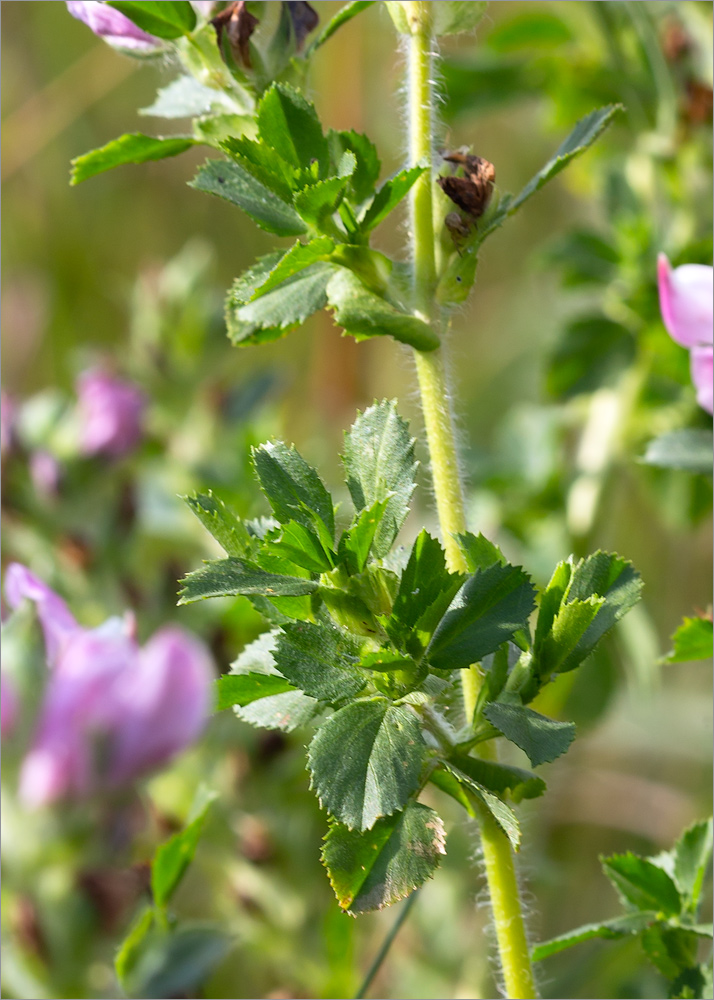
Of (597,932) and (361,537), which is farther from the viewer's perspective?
(597,932)

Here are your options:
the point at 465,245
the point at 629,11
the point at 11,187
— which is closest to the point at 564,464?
the point at 629,11

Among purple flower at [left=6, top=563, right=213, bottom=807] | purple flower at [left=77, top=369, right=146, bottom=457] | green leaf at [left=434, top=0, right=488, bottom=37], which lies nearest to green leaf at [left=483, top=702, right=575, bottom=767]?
purple flower at [left=6, top=563, right=213, bottom=807]

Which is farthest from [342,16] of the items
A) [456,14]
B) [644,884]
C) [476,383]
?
[476,383]

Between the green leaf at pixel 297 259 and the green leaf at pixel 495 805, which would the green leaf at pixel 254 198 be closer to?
the green leaf at pixel 297 259

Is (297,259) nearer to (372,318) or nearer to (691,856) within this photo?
(372,318)

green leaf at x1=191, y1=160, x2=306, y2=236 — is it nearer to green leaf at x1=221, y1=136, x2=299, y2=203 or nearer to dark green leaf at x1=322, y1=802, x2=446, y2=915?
green leaf at x1=221, y1=136, x2=299, y2=203

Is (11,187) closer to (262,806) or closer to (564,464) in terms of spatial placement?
(564,464)
